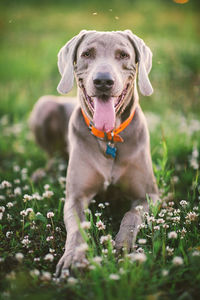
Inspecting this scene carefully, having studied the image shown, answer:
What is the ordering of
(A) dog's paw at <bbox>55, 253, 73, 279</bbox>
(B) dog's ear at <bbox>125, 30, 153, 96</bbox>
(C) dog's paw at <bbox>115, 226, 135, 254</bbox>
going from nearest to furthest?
(A) dog's paw at <bbox>55, 253, 73, 279</bbox>, (C) dog's paw at <bbox>115, 226, 135, 254</bbox>, (B) dog's ear at <bbox>125, 30, 153, 96</bbox>

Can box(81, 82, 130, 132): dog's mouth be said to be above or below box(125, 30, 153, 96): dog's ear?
below

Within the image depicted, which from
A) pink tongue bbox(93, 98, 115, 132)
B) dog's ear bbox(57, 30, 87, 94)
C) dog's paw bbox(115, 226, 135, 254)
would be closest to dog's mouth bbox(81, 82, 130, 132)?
pink tongue bbox(93, 98, 115, 132)

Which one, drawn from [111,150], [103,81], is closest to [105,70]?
[103,81]

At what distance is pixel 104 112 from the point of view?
230cm

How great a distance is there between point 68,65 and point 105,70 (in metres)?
0.40

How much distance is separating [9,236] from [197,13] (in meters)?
11.4

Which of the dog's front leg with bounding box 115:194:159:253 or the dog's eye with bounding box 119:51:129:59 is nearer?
the dog's front leg with bounding box 115:194:159:253

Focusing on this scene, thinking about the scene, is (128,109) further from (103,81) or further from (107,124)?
(103,81)

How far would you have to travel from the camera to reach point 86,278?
1.65m

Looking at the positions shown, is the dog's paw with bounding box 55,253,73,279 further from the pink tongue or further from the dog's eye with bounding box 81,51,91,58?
the dog's eye with bounding box 81,51,91,58

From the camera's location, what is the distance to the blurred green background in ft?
18.0

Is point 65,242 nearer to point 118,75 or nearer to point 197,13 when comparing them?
point 118,75

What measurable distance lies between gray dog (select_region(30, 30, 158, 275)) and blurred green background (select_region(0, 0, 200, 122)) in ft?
→ 0.86

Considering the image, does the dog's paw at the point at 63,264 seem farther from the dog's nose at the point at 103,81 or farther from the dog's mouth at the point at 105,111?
the dog's nose at the point at 103,81
